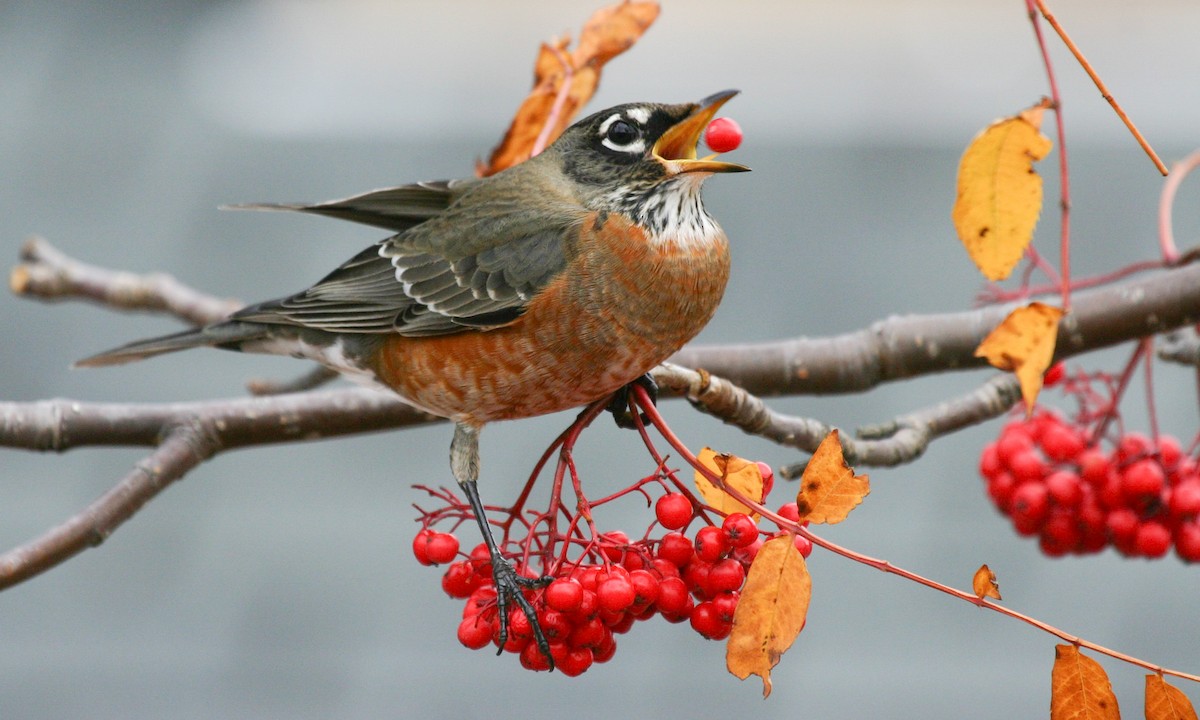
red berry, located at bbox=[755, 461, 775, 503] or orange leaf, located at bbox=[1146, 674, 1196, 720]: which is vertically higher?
red berry, located at bbox=[755, 461, 775, 503]

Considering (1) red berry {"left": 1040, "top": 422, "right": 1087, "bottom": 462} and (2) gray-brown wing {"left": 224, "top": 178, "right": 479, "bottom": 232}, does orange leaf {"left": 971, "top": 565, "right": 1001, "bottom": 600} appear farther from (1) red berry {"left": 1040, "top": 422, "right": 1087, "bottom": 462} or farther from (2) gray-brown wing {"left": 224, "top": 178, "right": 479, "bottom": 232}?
(2) gray-brown wing {"left": 224, "top": 178, "right": 479, "bottom": 232}

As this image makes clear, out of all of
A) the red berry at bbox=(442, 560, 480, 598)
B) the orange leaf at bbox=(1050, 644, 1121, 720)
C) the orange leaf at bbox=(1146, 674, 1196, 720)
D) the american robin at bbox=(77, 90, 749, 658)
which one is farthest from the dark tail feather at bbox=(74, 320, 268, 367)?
the orange leaf at bbox=(1146, 674, 1196, 720)

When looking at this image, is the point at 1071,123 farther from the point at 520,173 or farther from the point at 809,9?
the point at 520,173

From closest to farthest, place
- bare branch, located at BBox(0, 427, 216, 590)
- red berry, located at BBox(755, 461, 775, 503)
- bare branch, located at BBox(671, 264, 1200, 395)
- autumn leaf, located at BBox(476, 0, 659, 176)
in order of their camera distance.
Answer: red berry, located at BBox(755, 461, 775, 503) < bare branch, located at BBox(0, 427, 216, 590) < bare branch, located at BBox(671, 264, 1200, 395) < autumn leaf, located at BBox(476, 0, 659, 176)

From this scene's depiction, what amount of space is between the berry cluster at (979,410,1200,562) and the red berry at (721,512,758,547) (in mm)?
1195

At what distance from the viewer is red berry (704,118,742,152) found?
2178mm

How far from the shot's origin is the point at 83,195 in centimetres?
532

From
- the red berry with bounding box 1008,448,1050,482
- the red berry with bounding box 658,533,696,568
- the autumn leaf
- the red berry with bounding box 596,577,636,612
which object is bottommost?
the red berry with bounding box 596,577,636,612

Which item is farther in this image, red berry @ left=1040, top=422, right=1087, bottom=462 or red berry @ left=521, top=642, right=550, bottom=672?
red berry @ left=1040, top=422, right=1087, bottom=462

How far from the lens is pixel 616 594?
1797 millimetres

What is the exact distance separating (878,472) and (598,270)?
2.65m

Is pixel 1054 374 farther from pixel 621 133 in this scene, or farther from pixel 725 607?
pixel 725 607

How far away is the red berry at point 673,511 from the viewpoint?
Result: 1894 mm

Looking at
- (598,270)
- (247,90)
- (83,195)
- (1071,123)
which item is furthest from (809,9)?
(598,270)
